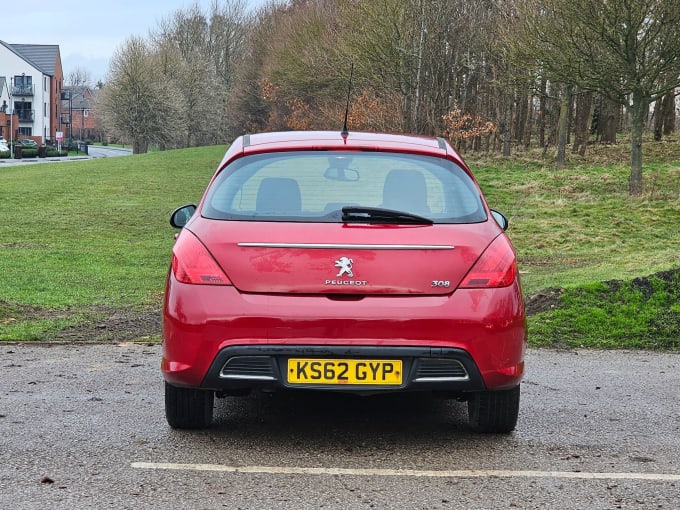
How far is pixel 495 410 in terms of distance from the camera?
5277 millimetres

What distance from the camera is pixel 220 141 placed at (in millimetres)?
88688

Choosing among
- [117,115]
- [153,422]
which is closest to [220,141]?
[117,115]

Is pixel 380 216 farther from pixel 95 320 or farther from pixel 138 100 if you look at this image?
pixel 138 100

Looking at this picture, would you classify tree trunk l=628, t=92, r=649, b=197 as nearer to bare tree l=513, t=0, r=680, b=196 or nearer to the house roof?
bare tree l=513, t=0, r=680, b=196

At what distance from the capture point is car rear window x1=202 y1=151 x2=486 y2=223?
5117mm

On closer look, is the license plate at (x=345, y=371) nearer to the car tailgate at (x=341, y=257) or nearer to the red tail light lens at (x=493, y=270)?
the car tailgate at (x=341, y=257)

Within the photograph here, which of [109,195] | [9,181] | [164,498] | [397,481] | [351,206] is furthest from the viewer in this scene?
[9,181]

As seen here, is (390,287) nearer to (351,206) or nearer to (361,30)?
(351,206)

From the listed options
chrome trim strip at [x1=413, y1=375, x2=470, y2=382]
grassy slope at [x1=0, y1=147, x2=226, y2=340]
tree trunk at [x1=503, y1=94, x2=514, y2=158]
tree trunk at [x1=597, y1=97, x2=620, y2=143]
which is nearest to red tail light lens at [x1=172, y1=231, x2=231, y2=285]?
chrome trim strip at [x1=413, y1=375, x2=470, y2=382]

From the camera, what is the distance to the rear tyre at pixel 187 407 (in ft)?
17.2

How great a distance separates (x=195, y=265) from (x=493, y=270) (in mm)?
1458

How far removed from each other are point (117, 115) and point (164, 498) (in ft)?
258

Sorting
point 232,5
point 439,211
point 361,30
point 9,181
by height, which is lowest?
point 9,181

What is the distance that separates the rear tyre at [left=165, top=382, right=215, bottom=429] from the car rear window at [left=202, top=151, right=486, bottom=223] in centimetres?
93
